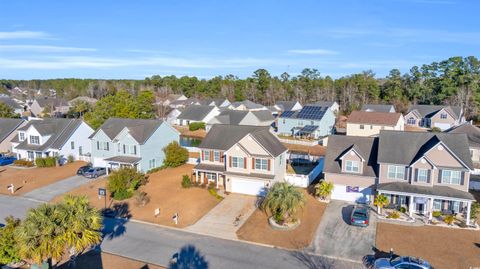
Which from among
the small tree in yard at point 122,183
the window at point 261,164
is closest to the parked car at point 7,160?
the small tree in yard at point 122,183

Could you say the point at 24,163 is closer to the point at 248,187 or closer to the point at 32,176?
the point at 32,176

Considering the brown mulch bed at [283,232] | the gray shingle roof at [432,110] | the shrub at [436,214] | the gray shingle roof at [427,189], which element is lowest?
the brown mulch bed at [283,232]

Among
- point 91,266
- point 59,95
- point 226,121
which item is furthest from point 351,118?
point 59,95

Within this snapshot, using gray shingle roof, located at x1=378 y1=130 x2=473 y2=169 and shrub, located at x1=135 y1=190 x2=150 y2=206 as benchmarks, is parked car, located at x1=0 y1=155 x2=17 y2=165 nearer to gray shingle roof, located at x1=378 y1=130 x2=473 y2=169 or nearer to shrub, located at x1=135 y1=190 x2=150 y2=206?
shrub, located at x1=135 y1=190 x2=150 y2=206

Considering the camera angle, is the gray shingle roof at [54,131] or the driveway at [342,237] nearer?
the driveway at [342,237]

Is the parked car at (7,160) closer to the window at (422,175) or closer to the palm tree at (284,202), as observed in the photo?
the palm tree at (284,202)
